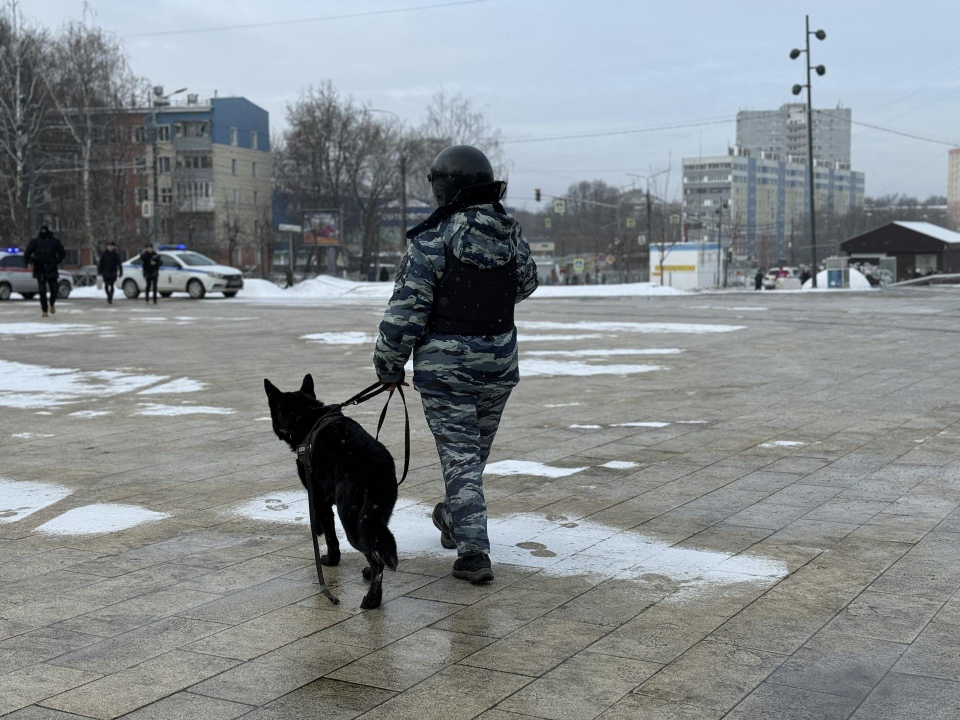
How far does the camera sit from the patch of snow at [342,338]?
16.5 meters

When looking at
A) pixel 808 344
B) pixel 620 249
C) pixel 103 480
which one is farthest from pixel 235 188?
pixel 103 480

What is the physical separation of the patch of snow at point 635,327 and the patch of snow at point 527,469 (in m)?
11.5

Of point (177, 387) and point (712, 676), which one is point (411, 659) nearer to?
point (712, 676)

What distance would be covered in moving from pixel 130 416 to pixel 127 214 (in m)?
61.9

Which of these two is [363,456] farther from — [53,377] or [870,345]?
[870,345]

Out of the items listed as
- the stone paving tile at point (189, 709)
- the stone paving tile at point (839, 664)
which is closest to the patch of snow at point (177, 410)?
the stone paving tile at point (189, 709)

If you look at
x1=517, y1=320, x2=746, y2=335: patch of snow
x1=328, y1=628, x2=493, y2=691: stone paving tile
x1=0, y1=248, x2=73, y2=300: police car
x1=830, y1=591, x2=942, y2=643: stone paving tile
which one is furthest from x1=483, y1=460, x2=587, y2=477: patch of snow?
x1=0, y1=248, x2=73, y2=300: police car

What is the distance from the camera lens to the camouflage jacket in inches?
170

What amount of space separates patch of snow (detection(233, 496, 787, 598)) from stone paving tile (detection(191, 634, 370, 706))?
1179 mm

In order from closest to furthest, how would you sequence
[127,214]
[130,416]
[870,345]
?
1. [130,416]
2. [870,345]
3. [127,214]

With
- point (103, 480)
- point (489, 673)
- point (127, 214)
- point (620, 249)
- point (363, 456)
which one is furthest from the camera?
point (620, 249)

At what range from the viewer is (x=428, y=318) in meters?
4.41

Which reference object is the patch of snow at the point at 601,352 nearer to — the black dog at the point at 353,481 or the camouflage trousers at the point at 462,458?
the camouflage trousers at the point at 462,458

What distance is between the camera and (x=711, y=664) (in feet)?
11.5
